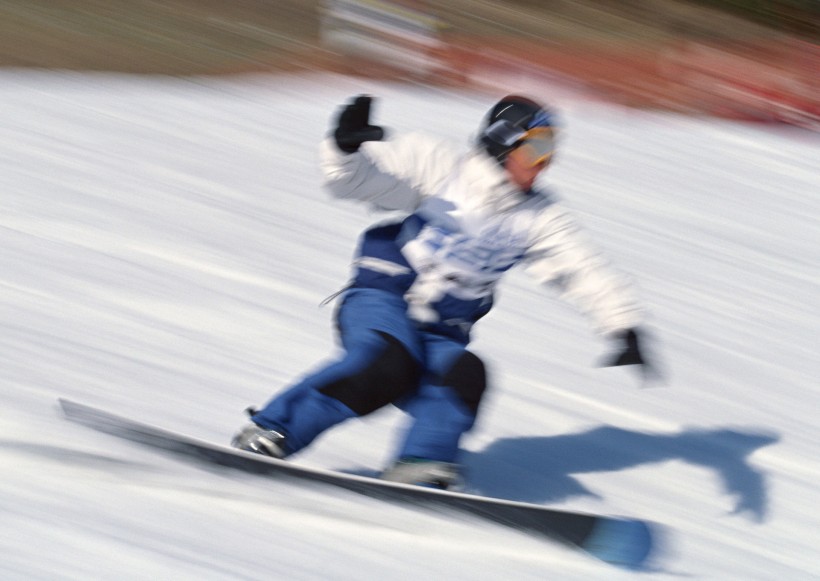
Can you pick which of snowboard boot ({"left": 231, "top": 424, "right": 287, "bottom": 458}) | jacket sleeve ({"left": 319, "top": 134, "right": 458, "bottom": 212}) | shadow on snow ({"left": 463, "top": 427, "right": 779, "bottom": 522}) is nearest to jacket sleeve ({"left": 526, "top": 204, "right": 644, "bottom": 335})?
jacket sleeve ({"left": 319, "top": 134, "right": 458, "bottom": 212})

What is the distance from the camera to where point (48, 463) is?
277 cm

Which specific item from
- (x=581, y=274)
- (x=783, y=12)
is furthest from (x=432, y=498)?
(x=783, y=12)

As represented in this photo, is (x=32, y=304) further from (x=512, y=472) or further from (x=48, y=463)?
(x=512, y=472)

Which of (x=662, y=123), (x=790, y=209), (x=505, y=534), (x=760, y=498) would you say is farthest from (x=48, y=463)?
(x=662, y=123)

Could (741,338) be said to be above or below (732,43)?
below

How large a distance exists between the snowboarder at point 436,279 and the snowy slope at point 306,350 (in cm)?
20

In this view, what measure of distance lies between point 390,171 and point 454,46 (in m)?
6.34

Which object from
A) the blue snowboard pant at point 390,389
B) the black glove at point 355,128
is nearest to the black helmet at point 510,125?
the black glove at point 355,128

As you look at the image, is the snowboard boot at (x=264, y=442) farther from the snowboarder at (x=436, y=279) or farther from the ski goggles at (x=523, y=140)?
the ski goggles at (x=523, y=140)

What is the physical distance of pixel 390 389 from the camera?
2818 mm

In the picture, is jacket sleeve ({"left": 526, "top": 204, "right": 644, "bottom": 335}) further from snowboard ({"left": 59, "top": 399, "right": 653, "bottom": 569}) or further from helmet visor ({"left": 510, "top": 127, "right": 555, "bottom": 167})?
snowboard ({"left": 59, "top": 399, "right": 653, "bottom": 569})

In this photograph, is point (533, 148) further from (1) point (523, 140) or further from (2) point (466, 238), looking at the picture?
(2) point (466, 238)

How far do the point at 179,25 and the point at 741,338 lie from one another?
5558 mm

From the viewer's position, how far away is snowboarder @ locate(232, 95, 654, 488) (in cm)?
280
